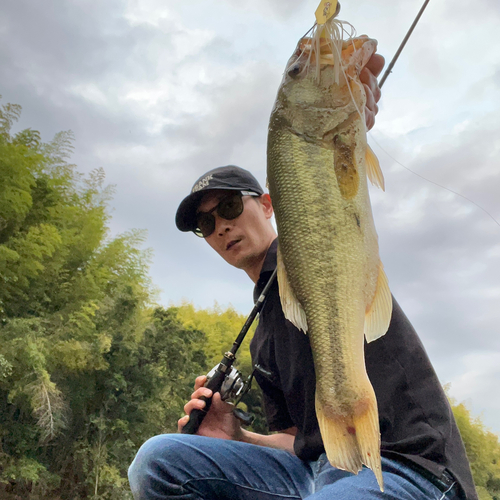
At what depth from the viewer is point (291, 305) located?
56.6 inches

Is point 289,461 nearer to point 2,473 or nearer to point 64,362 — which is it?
point 64,362

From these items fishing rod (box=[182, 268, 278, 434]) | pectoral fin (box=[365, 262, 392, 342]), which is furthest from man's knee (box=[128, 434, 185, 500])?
pectoral fin (box=[365, 262, 392, 342])

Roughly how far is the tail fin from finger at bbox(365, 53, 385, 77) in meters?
1.16

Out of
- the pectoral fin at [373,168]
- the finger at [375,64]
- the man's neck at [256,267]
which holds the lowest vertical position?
the man's neck at [256,267]

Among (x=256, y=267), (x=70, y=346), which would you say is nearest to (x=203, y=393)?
(x=256, y=267)

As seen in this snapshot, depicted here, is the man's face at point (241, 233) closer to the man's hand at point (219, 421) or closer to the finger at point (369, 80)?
the man's hand at point (219, 421)

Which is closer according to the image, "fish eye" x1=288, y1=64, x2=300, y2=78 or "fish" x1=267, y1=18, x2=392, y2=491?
"fish" x1=267, y1=18, x2=392, y2=491

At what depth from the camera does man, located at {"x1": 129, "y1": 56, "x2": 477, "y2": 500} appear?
60.9 inches

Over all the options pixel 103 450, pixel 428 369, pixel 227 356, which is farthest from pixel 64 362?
pixel 428 369

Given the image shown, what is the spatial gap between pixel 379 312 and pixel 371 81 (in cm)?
86

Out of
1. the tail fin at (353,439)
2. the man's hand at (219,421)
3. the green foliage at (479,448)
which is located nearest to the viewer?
the tail fin at (353,439)

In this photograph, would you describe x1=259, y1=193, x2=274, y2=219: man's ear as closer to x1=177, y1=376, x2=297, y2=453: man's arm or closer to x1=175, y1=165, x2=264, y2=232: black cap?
x1=175, y1=165, x2=264, y2=232: black cap

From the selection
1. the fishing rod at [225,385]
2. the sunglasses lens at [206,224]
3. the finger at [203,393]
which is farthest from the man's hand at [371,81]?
the finger at [203,393]

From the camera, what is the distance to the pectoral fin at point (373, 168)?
144 centimetres
